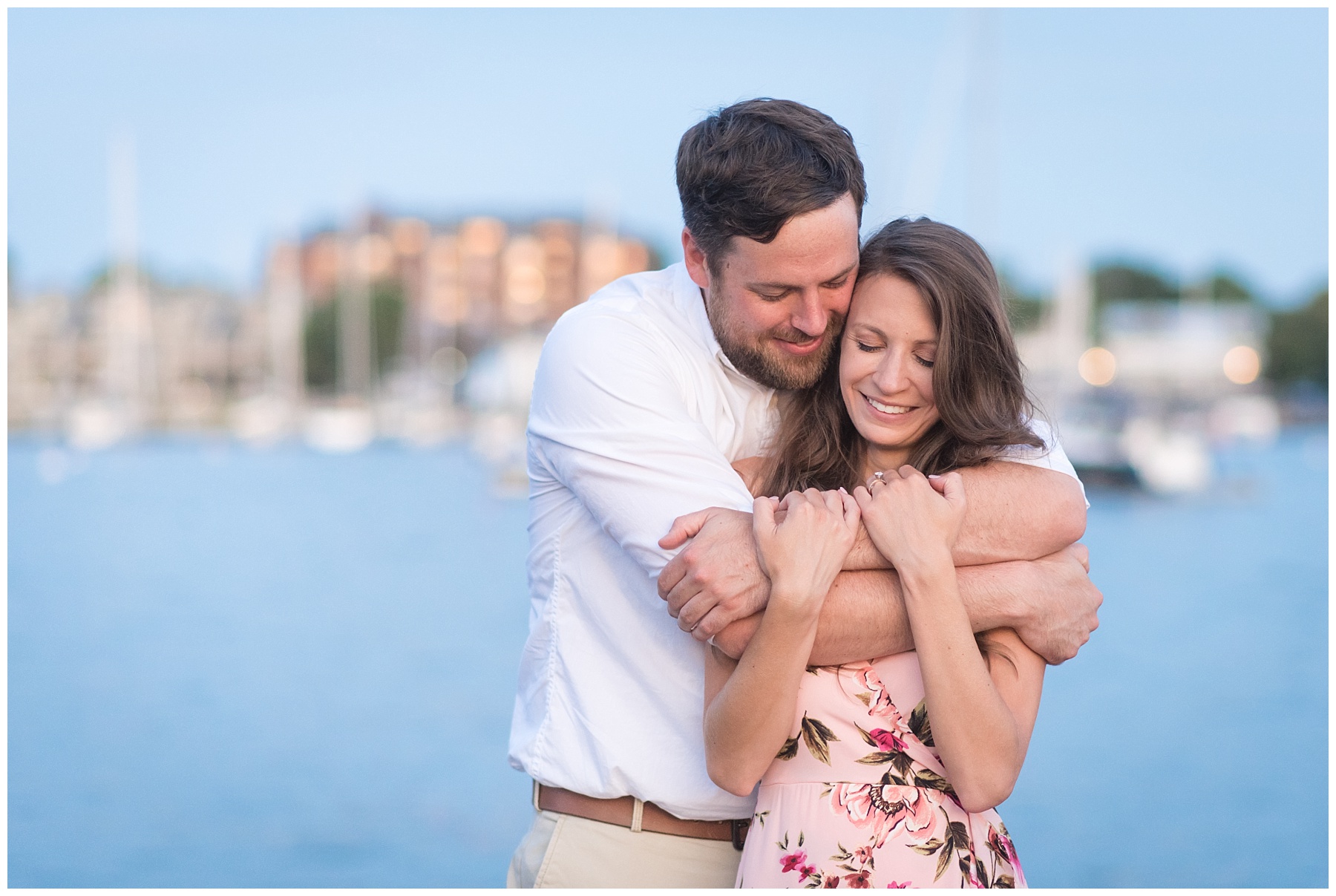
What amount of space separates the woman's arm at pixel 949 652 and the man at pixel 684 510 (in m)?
0.06

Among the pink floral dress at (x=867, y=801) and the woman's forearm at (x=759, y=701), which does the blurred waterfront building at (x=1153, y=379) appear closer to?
the pink floral dress at (x=867, y=801)

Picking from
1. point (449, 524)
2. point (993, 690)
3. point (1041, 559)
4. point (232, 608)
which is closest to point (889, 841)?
point (993, 690)

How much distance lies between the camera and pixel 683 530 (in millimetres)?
2094

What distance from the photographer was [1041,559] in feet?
7.13

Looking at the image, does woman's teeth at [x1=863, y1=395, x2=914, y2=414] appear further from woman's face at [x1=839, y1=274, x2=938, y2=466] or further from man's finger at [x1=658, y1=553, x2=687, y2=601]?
man's finger at [x1=658, y1=553, x2=687, y2=601]

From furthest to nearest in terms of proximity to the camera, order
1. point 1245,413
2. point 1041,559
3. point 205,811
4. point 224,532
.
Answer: point 1245,413 < point 224,532 < point 205,811 < point 1041,559

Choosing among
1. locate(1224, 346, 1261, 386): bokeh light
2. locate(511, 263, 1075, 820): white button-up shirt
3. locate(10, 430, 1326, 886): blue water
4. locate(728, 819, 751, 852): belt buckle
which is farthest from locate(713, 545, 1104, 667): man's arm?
locate(1224, 346, 1261, 386): bokeh light

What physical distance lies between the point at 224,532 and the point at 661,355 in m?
33.0

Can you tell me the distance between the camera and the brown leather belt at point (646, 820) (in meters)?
2.37

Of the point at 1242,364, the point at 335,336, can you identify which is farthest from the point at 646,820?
the point at 1242,364

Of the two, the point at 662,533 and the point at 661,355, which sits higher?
the point at 661,355

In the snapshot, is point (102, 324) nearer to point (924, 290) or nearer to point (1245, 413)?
point (1245, 413)

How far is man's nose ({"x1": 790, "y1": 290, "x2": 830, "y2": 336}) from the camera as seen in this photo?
2.31 metres

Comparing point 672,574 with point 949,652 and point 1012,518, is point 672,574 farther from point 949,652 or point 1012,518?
point 1012,518
